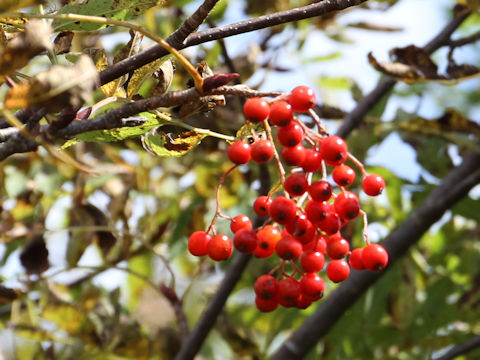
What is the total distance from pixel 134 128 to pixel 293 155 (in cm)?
25

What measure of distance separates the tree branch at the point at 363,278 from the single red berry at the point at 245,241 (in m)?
0.67

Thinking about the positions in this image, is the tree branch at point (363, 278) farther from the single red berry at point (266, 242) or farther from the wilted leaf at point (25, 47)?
the wilted leaf at point (25, 47)

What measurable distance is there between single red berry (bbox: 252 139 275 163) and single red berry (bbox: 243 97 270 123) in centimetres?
5

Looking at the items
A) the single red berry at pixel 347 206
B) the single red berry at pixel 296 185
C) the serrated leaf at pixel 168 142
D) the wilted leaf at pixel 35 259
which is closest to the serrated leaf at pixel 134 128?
the serrated leaf at pixel 168 142

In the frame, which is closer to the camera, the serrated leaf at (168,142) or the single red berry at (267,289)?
the serrated leaf at (168,142)

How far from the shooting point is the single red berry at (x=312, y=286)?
1.10 meters

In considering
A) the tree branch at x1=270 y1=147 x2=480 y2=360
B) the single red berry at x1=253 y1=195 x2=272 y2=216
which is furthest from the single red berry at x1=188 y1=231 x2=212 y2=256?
the tree branch at x1=270 y1=147 x2=480 y2=360

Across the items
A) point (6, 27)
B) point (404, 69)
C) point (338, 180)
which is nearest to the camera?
point (6, 27)

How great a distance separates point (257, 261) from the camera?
1933mm

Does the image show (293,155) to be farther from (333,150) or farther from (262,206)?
(262,206)

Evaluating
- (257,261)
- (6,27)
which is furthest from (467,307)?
(6,27)

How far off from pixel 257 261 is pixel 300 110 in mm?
1070

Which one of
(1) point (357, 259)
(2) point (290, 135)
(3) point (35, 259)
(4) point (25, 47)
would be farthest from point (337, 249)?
(3) point (35, 259)

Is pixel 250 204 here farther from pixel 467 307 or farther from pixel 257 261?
pixel 467 307
